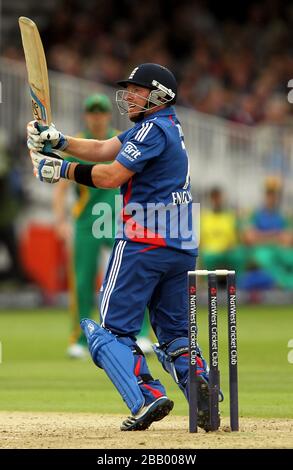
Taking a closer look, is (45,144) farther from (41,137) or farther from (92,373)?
(92,373)

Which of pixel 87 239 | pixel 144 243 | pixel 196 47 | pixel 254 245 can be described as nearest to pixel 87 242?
pixel 87 239

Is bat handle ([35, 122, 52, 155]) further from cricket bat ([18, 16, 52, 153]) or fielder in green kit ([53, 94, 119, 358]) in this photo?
fielder in green kit ([53, 94, 119, 358])

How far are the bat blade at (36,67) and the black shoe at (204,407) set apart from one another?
190 cm

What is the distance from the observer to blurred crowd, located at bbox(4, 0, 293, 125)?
66.1 feet

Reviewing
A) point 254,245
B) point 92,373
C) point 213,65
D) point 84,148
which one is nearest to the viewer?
→ point 84,148

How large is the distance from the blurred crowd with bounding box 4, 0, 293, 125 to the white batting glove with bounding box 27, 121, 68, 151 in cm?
1232

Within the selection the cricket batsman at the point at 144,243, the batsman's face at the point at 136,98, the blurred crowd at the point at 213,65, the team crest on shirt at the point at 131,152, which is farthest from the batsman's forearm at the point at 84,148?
the blurred crowd at the point at 213,65

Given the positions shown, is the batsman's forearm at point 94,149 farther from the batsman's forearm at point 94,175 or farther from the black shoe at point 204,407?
the black shoe at point 204,407

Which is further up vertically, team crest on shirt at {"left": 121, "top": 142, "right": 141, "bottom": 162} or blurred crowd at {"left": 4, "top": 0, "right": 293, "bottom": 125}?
blurred crowd at {"left": 4, "top": 0, "right": 293, "bottom": 125}

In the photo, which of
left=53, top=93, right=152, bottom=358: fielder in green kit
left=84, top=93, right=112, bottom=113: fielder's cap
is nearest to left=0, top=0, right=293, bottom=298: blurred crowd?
left=53, top=93, right=152, bottom=358: fielder in green kit

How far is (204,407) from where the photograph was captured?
7223 mm

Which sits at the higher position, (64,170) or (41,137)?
(41,137)

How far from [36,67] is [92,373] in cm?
392

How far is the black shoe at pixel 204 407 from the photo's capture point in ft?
23.6
